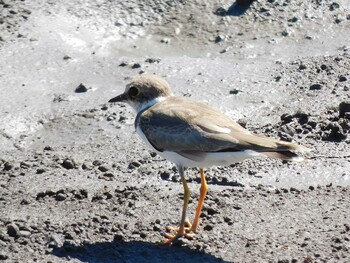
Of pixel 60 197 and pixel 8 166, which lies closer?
pixel 60 197

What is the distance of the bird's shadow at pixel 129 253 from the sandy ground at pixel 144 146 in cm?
2

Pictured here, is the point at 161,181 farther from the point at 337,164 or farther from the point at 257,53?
the point at 257,53

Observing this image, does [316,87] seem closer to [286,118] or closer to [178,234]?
[286,118]

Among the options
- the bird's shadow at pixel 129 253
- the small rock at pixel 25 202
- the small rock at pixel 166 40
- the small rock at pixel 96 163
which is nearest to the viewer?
the bird's shadow at pixel 129 253

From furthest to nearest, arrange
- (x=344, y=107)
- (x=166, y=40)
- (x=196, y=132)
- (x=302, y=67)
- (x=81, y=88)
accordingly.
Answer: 1. (x=166, y=40)
2. (x=302, y=67)
3. (x=81, y=88)
4. (x=344, y=107)
5. (x=196, y=132)

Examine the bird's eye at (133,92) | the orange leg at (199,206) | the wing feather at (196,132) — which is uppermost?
the wing feather at (196,132)

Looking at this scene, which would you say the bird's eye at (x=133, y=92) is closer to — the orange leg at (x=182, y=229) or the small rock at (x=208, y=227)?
the orange leg at (x=182, y=229)

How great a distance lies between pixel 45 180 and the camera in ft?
29.1

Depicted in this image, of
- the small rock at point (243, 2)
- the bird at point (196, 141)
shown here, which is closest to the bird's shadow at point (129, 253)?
the bird at point (196, 141)

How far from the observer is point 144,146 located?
32.9 feet

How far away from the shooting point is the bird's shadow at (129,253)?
24.7ft

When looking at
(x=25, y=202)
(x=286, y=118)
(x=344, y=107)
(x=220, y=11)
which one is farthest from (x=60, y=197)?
(x=220, y=11)

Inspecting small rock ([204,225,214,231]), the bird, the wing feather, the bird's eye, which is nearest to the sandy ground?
small rock ([204,225,214,231])

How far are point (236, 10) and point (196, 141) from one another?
5.39m
